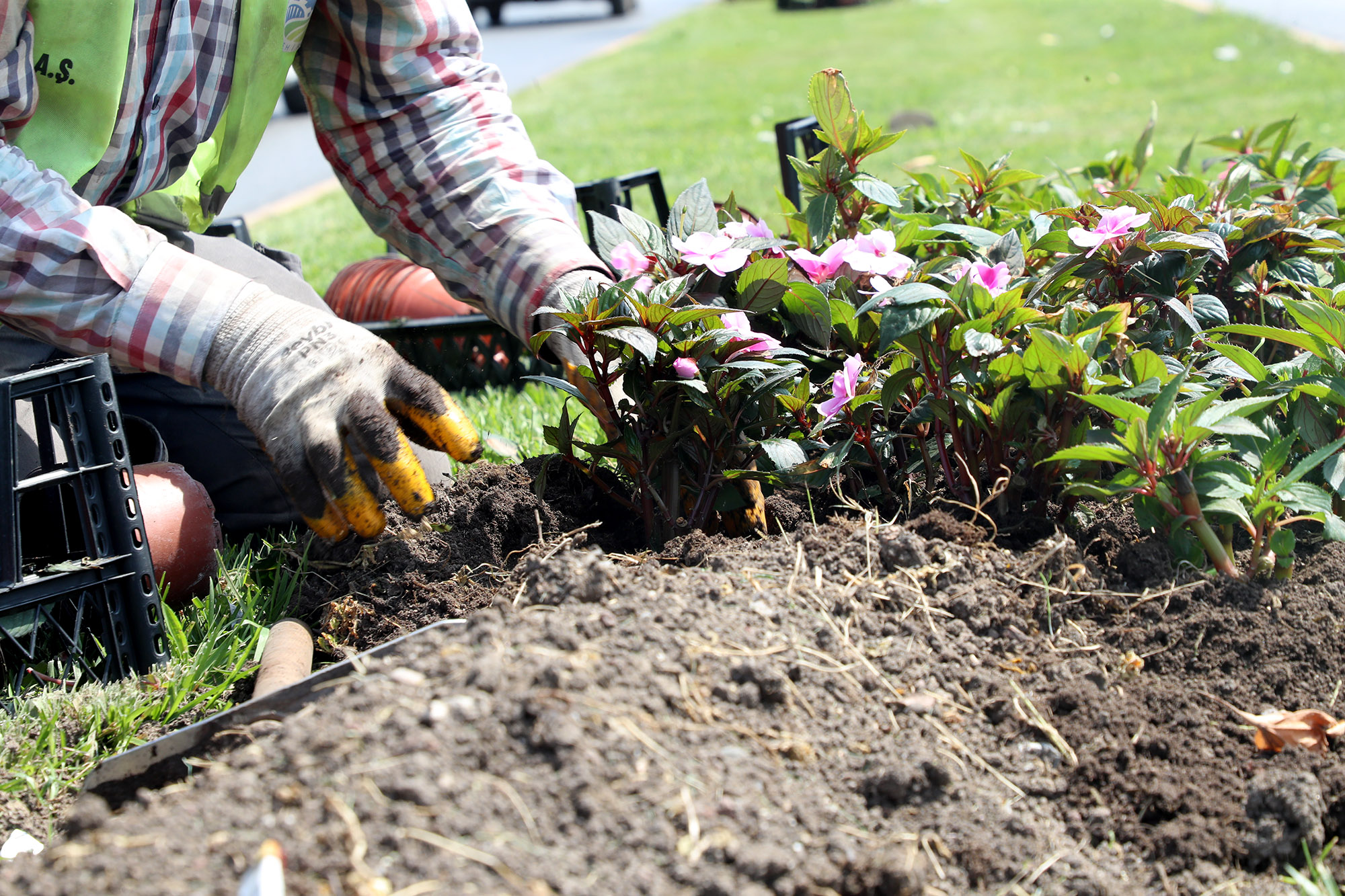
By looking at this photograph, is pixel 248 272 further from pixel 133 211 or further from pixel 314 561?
pixel 314 561

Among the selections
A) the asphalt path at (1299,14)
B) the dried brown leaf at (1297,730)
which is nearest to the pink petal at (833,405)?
the dried brown leaf at (1297,730)

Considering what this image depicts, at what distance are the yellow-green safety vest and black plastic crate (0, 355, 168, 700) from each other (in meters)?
0.61

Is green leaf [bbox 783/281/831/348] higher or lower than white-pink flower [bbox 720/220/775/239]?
lower

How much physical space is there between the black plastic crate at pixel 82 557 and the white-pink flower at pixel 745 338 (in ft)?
3.15

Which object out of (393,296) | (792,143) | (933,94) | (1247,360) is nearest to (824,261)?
(1247,360)

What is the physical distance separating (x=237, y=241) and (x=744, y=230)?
1636 mm

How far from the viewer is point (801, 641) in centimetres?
130

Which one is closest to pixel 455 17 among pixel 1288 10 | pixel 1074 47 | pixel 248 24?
pixel 248 24

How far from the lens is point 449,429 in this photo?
170cm

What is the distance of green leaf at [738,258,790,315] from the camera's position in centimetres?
171

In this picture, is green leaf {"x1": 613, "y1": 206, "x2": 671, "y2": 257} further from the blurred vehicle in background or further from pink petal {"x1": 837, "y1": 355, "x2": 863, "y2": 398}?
the blurred vehicle in background

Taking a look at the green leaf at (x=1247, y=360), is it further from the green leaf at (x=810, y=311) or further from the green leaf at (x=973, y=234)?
the green leaf at (x=810, y=311)

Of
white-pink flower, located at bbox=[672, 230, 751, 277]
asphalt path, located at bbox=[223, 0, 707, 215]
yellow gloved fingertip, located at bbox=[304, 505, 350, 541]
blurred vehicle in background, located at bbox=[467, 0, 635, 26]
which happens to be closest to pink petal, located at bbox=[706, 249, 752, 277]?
white-pink flower, located at bbox=[672, 230, 751, 277]

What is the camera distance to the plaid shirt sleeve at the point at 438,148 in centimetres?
216
